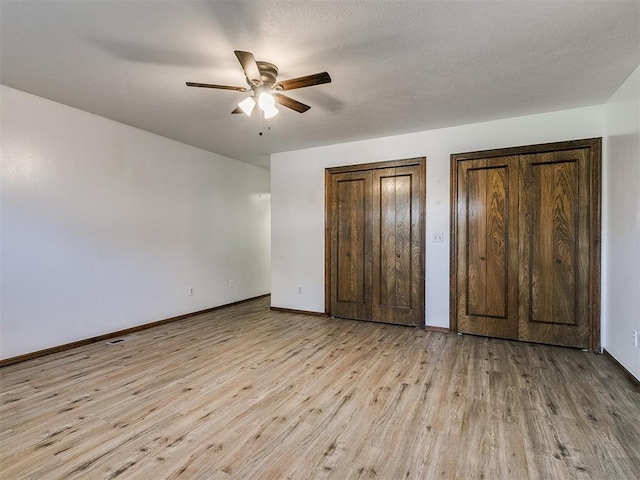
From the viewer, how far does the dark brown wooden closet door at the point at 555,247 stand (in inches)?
132

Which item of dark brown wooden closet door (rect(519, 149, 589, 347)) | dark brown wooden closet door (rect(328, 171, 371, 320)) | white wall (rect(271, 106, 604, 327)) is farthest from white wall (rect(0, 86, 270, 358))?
dark brown wooden closet door (rect(519, 149, 589, 347))

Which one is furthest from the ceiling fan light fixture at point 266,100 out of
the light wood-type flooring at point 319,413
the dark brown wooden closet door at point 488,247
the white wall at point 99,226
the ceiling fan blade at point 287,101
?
the dark brown wooden closet door at point 488,247

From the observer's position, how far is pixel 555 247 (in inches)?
135

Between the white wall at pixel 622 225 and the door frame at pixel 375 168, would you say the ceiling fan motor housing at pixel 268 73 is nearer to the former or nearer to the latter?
the door frame at pixel 375 168

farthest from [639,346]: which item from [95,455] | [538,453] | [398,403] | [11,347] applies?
[11,347]

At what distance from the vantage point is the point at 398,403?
2.28 metres

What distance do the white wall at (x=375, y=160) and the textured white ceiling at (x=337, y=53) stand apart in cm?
24

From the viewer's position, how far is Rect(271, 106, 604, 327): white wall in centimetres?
353

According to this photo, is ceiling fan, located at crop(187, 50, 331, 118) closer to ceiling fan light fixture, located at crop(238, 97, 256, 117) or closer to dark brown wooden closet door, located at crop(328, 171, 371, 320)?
ceiling fan light fixture, located at crop(238, 97, 256, 117)

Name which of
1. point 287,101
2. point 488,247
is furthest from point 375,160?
point 287,101

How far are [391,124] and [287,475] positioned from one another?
143 inches

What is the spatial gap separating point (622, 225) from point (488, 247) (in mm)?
1181

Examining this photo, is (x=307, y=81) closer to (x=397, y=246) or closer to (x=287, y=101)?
(x=287, y=101)

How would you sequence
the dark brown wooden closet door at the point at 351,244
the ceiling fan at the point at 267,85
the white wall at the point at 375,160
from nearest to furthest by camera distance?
the ceiling fan at the point at 267,85 < the white wall at the point at 375,160 < the dark brown wooden closet door at the point at 351,244
